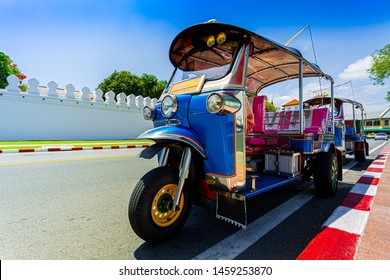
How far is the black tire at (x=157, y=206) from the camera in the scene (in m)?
1.97

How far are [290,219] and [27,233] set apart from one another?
3144 mm

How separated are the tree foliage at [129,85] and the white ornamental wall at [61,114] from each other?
11.9 m

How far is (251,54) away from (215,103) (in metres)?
1.77

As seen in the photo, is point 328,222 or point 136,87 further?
point 136,87

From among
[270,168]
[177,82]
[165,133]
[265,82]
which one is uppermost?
[265,82]

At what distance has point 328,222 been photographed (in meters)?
2.63

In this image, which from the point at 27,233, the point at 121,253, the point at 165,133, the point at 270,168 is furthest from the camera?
the point at 270,168

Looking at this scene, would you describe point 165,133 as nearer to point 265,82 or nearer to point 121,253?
point 121,253

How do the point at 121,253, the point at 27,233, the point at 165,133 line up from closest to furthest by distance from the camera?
the point at 121,253
the point at 165,133
the point at 27,233

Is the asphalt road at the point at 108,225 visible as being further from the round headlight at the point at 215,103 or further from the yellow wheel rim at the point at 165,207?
the round headlight at the point at 215,103

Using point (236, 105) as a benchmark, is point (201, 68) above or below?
above

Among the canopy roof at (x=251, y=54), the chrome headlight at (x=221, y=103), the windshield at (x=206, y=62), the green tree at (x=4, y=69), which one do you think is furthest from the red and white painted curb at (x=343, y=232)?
the green tree at (x=4, y=69)
